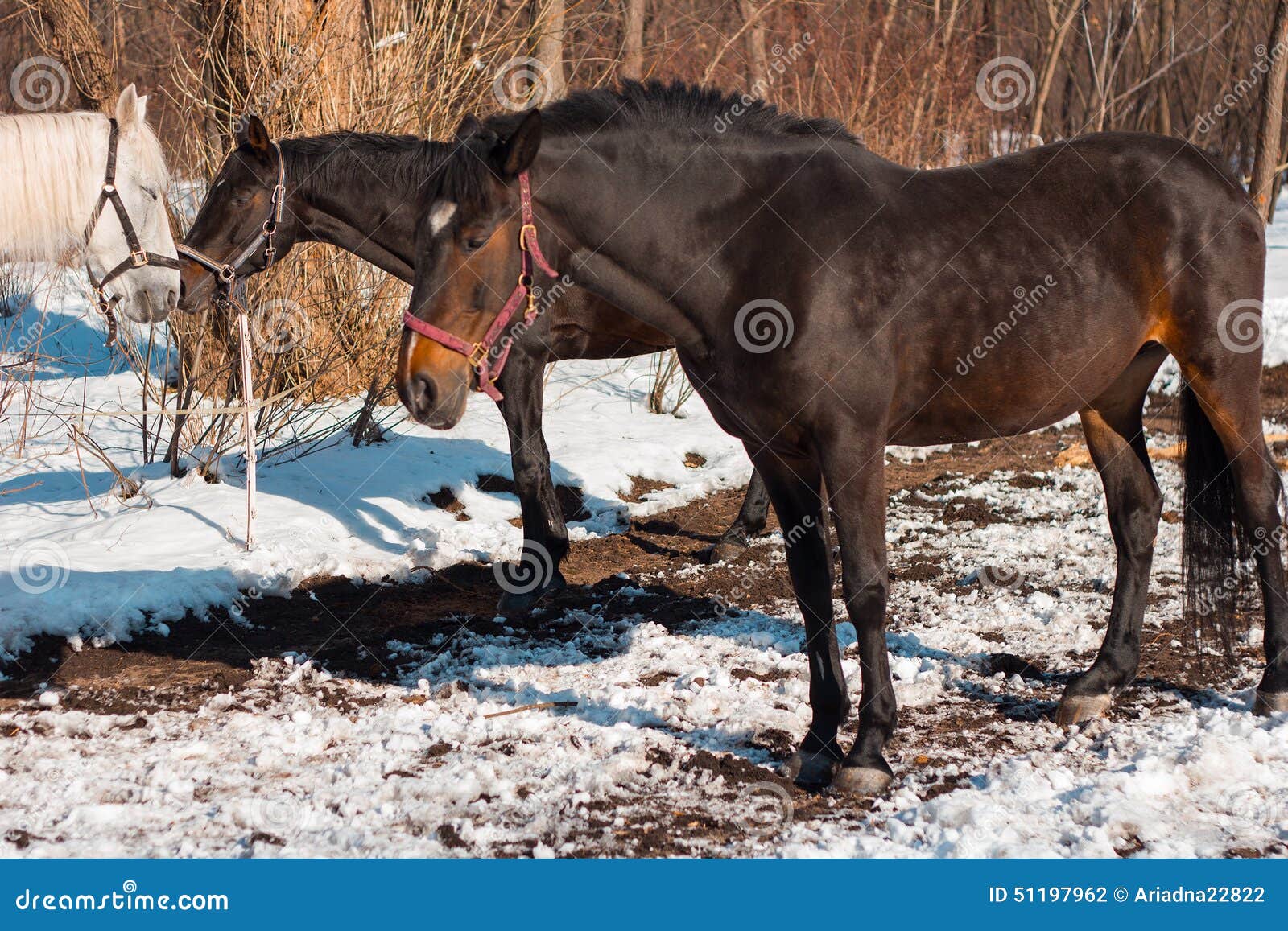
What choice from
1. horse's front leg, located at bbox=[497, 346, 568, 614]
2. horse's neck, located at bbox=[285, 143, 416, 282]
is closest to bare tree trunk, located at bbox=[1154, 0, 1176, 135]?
horse's front leg, located at bbox=[497, 346, 568, 614]

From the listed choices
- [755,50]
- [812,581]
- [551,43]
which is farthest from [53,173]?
[755,50]

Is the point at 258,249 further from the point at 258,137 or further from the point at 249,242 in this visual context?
the point at 258,137

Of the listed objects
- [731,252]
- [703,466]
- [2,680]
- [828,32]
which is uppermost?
[828,32]

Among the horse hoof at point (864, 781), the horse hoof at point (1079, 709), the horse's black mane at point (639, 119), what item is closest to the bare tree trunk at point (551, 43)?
the horse's black mane at point (639, 119)

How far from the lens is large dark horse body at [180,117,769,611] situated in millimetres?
5543

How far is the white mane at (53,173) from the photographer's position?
4.54 m

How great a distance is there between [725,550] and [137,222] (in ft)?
10.9

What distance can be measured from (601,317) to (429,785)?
2269 millimetres

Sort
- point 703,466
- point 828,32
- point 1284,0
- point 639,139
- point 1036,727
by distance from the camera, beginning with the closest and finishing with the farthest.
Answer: point 639,139
point 1036,727
point 703,466
point 1284,0
point 828,32

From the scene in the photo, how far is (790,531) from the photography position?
3.58 m

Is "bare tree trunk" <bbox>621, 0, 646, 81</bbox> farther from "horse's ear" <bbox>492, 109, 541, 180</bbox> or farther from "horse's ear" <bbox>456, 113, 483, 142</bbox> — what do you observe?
"horse's ear" <bbox>492, 109, 541, 180</bbox>

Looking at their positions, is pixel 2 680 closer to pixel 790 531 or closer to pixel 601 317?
pixel 601 317

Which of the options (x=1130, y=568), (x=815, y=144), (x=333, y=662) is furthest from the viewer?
(x=333, y=662)

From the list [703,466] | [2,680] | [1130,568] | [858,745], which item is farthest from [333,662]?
[703,466]
